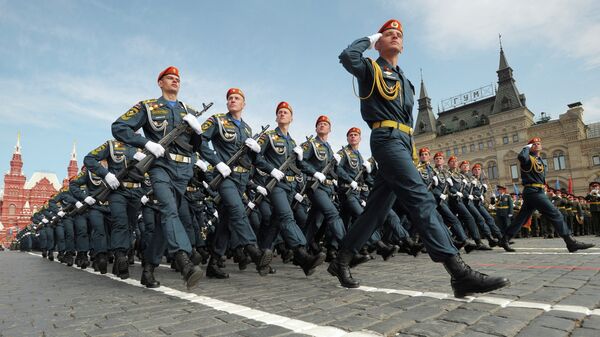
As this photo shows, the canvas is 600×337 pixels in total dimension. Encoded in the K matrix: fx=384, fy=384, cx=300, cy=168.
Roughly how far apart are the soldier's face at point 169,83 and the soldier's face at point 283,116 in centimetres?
200

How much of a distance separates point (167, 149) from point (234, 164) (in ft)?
3.92

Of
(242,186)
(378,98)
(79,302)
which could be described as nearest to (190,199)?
(242,186)

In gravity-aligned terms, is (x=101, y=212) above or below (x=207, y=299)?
above

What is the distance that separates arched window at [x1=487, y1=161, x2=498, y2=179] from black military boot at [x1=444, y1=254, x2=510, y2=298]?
4993 centimetres

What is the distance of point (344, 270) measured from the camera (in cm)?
371

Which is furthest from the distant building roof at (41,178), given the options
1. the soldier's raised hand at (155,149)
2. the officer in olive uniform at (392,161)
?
the officer in olive uniform at (392,161)

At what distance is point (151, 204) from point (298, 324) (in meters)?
4.33

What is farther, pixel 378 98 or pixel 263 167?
pixel 263 167

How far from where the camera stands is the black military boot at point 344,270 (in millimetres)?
3648

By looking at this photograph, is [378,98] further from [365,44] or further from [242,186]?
[242,186]

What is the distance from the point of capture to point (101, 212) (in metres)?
7.65

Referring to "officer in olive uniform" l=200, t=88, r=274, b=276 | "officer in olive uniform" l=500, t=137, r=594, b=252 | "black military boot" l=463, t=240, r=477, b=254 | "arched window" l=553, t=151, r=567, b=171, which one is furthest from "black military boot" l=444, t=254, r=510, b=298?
"arched window" l=553, t=151, r=567, b=171

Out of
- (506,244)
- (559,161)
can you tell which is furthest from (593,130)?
(506,244)

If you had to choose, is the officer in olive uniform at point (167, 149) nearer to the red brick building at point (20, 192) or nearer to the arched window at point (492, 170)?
the arched window at point (492, 170)
